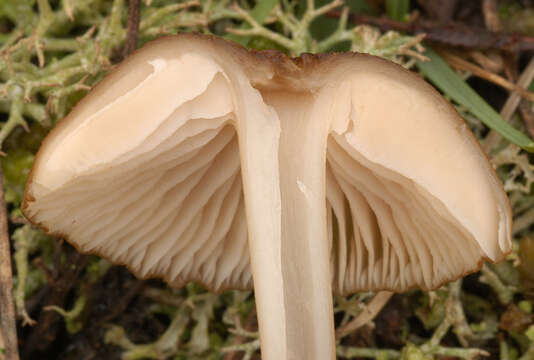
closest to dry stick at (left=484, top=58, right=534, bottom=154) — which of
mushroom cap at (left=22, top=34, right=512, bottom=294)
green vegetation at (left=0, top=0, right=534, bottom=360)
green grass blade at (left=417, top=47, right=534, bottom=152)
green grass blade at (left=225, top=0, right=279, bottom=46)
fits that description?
green vegetation at (left=0, top=0, right=534, bottom=360)

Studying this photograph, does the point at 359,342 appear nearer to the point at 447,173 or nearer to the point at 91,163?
the point at 447,173

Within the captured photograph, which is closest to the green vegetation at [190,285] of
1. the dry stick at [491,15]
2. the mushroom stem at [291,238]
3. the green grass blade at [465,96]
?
the green grass blade at [465,96]

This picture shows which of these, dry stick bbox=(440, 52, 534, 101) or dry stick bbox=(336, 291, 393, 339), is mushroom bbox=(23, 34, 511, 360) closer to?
dry stick bbox=(336, 291, 393, 339)

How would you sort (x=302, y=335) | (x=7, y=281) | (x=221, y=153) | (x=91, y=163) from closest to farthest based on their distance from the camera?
1. (x=91, y=163)
2. (x=302, y=335)
3. (x=221, y=153)
4. (x=7, y=281)

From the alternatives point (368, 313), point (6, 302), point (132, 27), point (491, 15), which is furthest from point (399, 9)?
point (6, 302)

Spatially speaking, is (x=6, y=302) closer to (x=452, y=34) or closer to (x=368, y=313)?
(x=368, y=313)

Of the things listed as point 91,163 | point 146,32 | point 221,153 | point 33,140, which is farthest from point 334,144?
point 33,140
